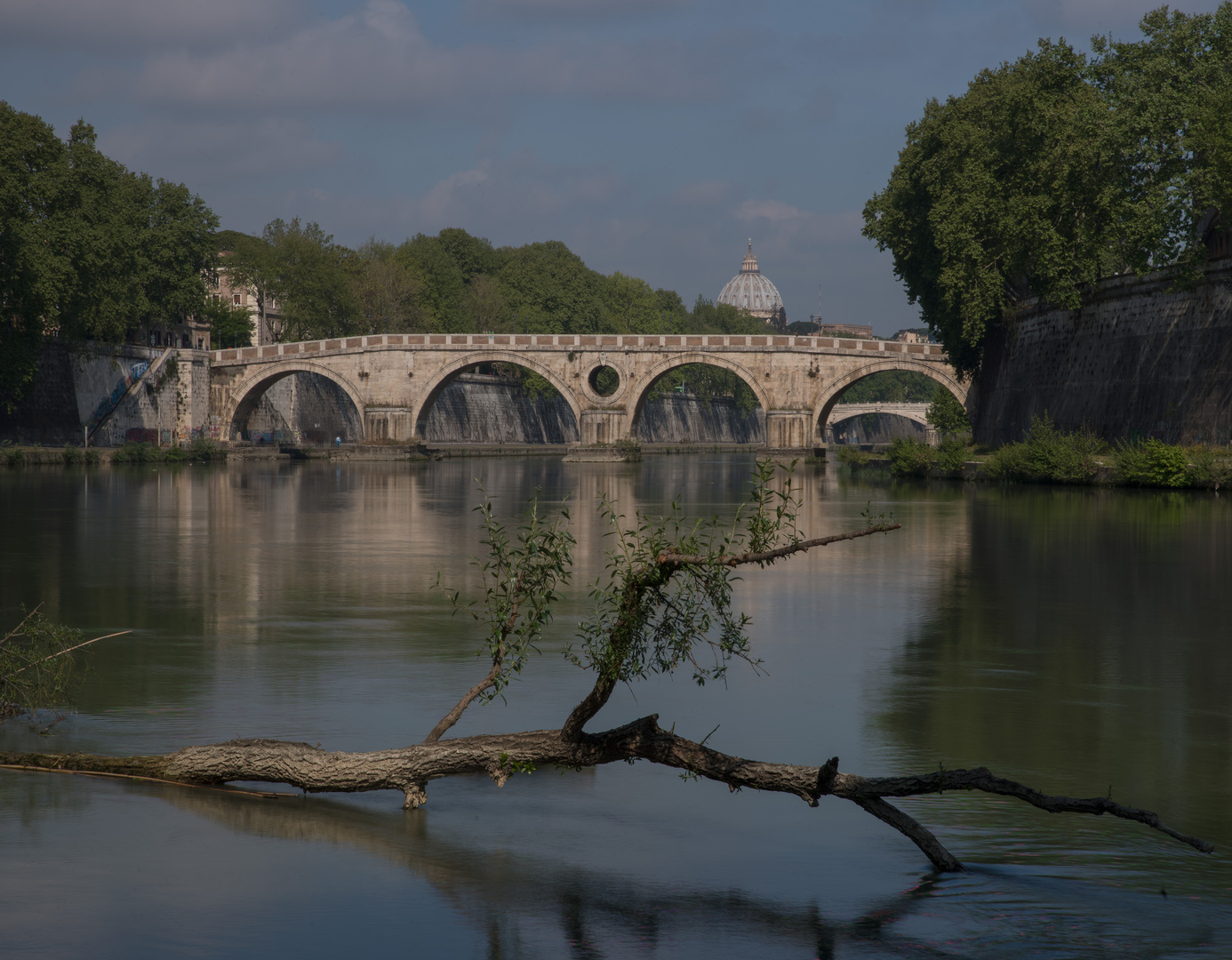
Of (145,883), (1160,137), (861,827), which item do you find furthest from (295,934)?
(1160,137)

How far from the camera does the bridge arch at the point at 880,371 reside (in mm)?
58312

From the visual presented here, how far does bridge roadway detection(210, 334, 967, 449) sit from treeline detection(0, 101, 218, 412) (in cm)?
703

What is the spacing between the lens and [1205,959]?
4430mm

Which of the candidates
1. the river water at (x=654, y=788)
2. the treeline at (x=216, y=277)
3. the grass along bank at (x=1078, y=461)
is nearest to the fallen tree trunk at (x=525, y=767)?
the river water at (x=654, y=788)

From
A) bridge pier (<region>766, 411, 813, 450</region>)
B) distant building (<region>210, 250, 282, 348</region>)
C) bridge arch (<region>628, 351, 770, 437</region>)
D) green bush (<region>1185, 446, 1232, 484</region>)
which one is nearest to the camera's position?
green bush (<region>1185, 446, 1232, 484</region>)

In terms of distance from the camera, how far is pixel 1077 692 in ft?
28.7

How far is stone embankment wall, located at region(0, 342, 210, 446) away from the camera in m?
52.5

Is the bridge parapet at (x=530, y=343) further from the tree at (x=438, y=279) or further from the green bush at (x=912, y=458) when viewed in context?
the green bush at (x=912, y=458)

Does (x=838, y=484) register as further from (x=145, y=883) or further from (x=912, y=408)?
(x=912, y=408)

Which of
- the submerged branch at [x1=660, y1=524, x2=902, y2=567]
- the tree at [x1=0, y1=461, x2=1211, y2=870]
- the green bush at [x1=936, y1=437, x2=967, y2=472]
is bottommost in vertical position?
the tree at [x1=0, y1=461, x2=1211, y2=870]

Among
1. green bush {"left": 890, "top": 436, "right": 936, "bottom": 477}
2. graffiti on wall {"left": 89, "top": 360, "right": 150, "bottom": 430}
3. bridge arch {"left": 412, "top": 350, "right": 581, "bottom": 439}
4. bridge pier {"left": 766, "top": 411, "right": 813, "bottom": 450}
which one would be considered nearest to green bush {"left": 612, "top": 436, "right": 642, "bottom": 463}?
bridge arch {"left": 412, "top": 350, "right": 581, "bottom": 439}

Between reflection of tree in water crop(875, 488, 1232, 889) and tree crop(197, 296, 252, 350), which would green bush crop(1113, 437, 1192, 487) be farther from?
tree crop(197, 296, 252, 350)

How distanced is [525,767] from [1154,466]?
27575 millimetres

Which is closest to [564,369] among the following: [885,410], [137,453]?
[137,453]
